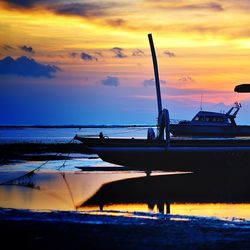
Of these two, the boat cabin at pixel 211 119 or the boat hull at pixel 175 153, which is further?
the boat cabin at pixel 211 119

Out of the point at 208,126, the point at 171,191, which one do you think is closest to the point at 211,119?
the point at 208,126

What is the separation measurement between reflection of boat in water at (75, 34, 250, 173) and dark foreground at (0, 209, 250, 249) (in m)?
15.5

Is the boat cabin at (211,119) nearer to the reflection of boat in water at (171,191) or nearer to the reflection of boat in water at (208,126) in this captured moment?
the reflection of boat in water at (208,126)

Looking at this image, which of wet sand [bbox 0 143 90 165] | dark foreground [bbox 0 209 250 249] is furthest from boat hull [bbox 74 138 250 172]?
dark foreground [bbox 0 209 250 249]

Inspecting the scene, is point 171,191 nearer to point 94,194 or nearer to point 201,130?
point 94,194

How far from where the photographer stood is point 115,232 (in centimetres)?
1056

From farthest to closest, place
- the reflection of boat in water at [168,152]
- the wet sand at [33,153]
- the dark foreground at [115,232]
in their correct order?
1. the wet sand at [33,153]
2. the reflection of boat in water at [168,152]
3. the dark foreground at [115,232]

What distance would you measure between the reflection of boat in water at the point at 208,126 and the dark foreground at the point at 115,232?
49.7 metres

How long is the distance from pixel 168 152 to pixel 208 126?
34876 millimetres

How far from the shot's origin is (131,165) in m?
29.5

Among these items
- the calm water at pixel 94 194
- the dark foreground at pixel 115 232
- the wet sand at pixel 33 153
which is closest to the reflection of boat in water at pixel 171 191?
the calm water at pixel 94 194

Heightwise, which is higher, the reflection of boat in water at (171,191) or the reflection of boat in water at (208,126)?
the reflection of boat in water at (208,126)

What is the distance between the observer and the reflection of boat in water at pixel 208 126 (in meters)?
62.5

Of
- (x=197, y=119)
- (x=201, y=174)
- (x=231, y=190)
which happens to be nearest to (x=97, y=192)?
(x=231, y=190)
